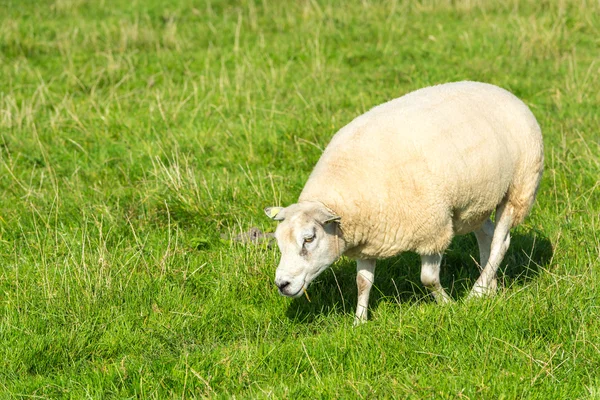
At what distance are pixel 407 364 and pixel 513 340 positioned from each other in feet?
1.95

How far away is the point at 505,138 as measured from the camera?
17.2 ft

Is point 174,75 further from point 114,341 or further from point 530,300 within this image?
point 530,300

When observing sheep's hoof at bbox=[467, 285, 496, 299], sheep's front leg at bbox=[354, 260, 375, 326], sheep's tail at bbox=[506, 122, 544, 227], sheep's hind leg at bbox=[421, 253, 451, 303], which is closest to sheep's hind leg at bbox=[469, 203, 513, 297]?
sheep's tail at bbox=[506, 122, 544, 227]

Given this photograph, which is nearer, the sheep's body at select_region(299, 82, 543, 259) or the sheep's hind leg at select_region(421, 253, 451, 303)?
the sheep's body at select_region(299, 82, 543, 259)

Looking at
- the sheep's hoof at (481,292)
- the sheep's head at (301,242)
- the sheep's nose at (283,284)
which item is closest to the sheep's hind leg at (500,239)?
the sheep's hoof at (481,292)

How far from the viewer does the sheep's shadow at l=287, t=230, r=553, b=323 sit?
5324mm

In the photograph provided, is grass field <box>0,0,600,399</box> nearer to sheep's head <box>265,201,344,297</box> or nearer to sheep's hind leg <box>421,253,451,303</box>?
sheep's hind leg <box>421,253,451,303</box>

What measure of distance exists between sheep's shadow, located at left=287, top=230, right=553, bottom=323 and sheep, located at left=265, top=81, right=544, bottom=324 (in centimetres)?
26

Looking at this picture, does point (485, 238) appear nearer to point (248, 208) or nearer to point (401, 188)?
point (401, 188)

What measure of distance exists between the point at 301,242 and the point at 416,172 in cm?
81

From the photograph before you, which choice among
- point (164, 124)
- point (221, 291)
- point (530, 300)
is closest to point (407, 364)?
point (530, 300)

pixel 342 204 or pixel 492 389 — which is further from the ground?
pixel 342 204

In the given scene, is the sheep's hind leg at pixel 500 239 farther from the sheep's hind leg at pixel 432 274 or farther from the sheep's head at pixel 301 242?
the sheep's head at pixel 301 242

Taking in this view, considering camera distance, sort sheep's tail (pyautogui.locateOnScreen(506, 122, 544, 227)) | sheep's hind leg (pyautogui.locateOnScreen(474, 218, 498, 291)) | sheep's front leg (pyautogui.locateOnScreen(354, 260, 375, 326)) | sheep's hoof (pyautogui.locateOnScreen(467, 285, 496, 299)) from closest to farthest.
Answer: sheep's hoof (pyautogui.locateOnScreen(467, 285, 496, 299)) → sheep's front leg (pyautogui.locateOnScreen(354, 260, 375, 326)) → sheep's tail (pyautogui.locateOnScreen(506, 122, 544, 227)) → sheep's hind leg (pyautogui.locateOnScreen(474, 218, 498, 291))
